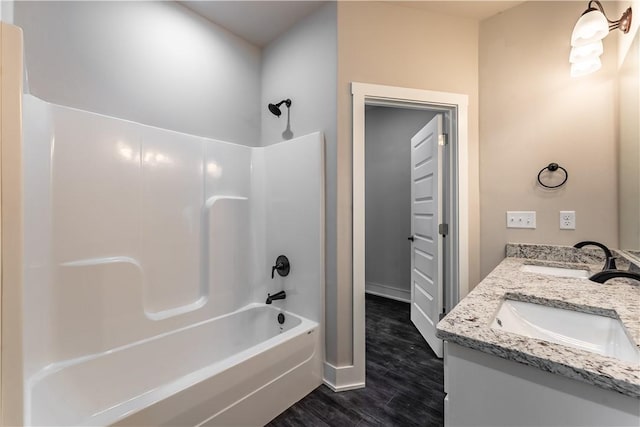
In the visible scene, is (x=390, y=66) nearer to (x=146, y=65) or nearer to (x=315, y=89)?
(x=315, y=89)

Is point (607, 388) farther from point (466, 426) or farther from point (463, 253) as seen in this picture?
point (463, 253)

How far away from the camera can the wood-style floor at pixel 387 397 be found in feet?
4.84

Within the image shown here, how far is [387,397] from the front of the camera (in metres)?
1.66

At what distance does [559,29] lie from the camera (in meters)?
1.70

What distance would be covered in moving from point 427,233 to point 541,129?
110cm

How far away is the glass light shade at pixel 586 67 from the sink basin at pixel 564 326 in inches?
58.8

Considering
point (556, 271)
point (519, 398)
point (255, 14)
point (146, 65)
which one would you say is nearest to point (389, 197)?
point (556, 271)

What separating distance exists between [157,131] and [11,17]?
2.40 feet

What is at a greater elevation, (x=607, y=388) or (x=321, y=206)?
(x=321, y=206)

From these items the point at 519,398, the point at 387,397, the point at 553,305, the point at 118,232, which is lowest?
the point at 387,397

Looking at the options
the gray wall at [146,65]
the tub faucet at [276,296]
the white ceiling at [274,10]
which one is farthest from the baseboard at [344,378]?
the white ceiling at [274,10]

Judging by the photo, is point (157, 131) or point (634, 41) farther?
point (157, 131)

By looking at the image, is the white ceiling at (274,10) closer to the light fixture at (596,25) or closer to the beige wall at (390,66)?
the beige wall at (390,66)

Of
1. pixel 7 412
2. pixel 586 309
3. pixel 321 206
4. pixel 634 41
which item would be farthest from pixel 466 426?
pixel 634 41
